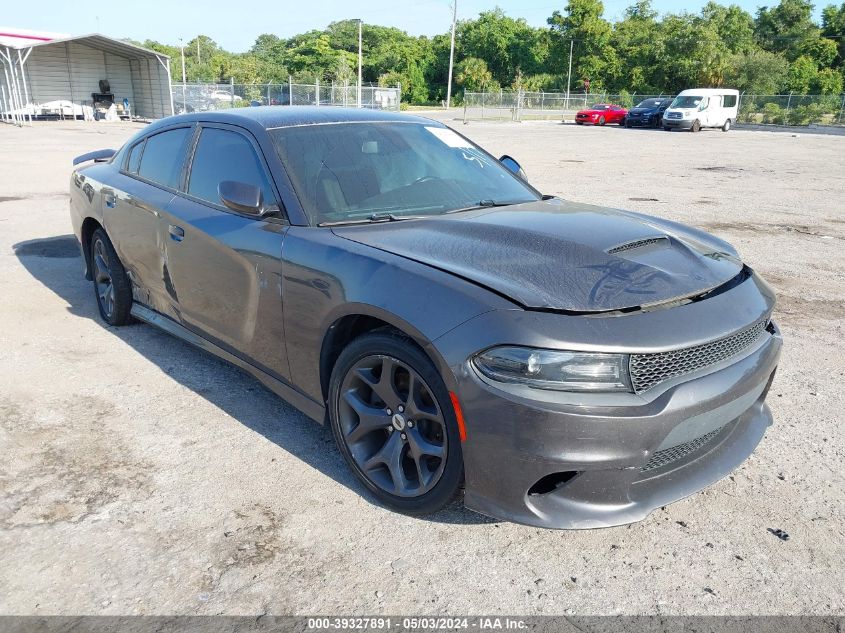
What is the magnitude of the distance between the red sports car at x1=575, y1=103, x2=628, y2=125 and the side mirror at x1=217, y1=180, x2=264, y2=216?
41.5 metres

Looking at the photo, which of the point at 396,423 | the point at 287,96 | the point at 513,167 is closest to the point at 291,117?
the point at 513,167

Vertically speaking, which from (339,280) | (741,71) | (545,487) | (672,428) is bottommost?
(545,487)

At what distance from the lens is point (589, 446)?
227 centimetres

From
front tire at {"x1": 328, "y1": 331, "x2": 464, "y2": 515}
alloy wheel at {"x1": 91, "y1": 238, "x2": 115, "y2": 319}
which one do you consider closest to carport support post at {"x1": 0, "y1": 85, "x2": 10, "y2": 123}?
alloy wheel at {"x1": 91, "y1": 238, "x2": 115, "y2": 319}

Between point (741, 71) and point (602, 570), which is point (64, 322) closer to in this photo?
point (602, 570)

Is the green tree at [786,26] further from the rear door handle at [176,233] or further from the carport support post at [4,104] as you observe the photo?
the rear door handle at [176,233]

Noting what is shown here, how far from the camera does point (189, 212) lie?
12.5 feet

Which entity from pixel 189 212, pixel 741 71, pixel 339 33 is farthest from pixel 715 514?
pixel 339 33

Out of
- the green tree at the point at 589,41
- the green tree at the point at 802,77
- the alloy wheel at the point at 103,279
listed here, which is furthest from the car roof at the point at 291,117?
the green tree at the point at 589,41

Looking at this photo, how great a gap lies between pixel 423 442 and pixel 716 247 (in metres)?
1.79

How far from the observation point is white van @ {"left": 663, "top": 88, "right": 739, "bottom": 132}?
113 ft

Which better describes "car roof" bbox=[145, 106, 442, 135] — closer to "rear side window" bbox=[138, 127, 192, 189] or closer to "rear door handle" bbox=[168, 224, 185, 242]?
"rear side window" bbox=[138, 127, 192, 189]

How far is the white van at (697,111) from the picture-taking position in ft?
113

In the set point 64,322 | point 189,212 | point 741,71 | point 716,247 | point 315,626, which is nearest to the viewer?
point 315,626
